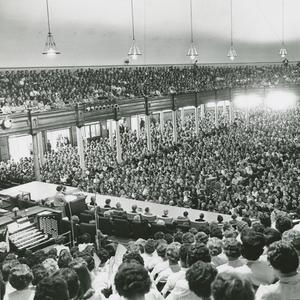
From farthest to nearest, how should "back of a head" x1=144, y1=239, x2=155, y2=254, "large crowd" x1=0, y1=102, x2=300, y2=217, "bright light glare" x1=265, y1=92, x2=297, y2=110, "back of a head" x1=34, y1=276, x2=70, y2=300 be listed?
"bright light glare" x1=265, y1=92, x2=297, y2=110 → "large crowd" x1=0, y1=102, x2=300, y2=217 → "back of a head" x1=144, y1=239, x2=155, y2=254 → "back of a head" x1=34, y1=276, x2=70, y2=300

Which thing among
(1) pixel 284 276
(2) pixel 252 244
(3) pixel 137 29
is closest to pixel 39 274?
(2) pixel 252 244

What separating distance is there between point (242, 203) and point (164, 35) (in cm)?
2590

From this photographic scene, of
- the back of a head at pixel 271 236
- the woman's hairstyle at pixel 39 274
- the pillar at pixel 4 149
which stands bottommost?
the pillar at pixel 4 149

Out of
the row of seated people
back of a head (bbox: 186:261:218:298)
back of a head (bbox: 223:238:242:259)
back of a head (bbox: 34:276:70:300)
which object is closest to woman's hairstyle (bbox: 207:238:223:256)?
the row of seated people

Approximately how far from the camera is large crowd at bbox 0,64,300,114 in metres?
24.2

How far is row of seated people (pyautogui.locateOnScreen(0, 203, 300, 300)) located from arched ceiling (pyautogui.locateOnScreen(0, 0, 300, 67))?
22994 millimetres

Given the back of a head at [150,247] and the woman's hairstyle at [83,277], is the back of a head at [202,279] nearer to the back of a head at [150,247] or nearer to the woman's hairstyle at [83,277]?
the woman's hairstyle at [83,277]

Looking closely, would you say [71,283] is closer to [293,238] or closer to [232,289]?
[232,289]

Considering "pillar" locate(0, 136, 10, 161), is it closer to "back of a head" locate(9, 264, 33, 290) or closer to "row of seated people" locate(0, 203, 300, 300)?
"row of seated people" locate(0, 203, 300, 300)

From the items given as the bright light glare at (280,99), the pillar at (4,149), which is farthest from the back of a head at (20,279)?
the bright light glare at (280,99)

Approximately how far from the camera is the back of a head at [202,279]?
131 inches

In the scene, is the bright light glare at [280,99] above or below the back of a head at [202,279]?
below

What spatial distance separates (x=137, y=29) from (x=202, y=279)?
3286 centimetres

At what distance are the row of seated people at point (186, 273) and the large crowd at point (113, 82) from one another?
52.2 feet
